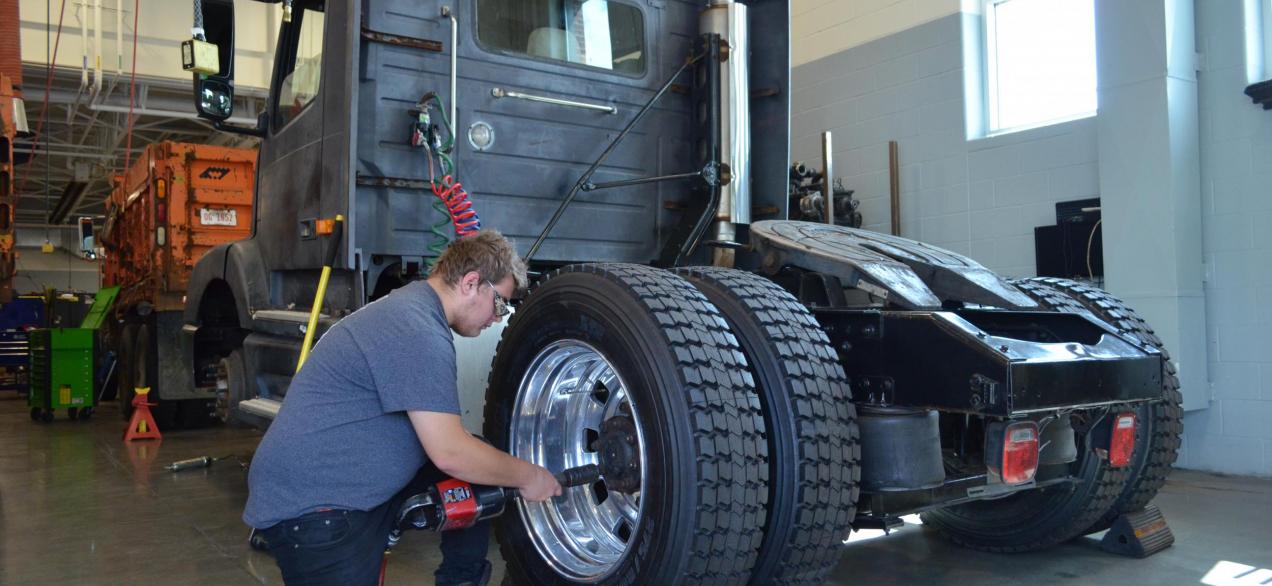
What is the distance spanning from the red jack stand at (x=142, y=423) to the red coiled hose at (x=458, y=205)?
5.44m

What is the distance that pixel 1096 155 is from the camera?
20.9 ft

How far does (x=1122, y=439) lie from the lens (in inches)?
120

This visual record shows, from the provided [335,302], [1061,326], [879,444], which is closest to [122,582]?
[335,302]

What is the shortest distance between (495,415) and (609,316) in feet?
2.31

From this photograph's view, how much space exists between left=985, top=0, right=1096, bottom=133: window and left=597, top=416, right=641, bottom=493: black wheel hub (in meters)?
5.26

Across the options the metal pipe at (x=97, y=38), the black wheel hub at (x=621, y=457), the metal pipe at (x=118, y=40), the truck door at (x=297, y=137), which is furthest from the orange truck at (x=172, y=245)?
the black wheel hub at (x=621, y=457)

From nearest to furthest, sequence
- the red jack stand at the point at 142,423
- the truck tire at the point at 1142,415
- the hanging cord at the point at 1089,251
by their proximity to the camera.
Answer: the truck tire at the point at 1142,415, the hanging cord at the point at 1089,251, the red jack stand at the point at 142,423

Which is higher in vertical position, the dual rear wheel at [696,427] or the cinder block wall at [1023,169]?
the cinder block wall at [1023,169]

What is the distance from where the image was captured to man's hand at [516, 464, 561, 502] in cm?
247

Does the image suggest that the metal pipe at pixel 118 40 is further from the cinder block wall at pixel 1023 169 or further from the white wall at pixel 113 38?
the cinder block wall at pixel 1023 169

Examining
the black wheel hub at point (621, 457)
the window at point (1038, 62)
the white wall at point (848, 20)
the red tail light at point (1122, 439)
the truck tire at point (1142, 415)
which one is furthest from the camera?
the white wall at point (848, 20)

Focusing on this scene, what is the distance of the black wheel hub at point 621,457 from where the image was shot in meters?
2.55

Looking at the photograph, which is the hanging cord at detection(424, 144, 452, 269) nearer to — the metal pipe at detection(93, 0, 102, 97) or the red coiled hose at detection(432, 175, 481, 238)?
the red coiled hose at detection(432, 175, 481, 238)

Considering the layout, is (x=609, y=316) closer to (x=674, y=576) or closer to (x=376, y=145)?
(x=674, y=576)
